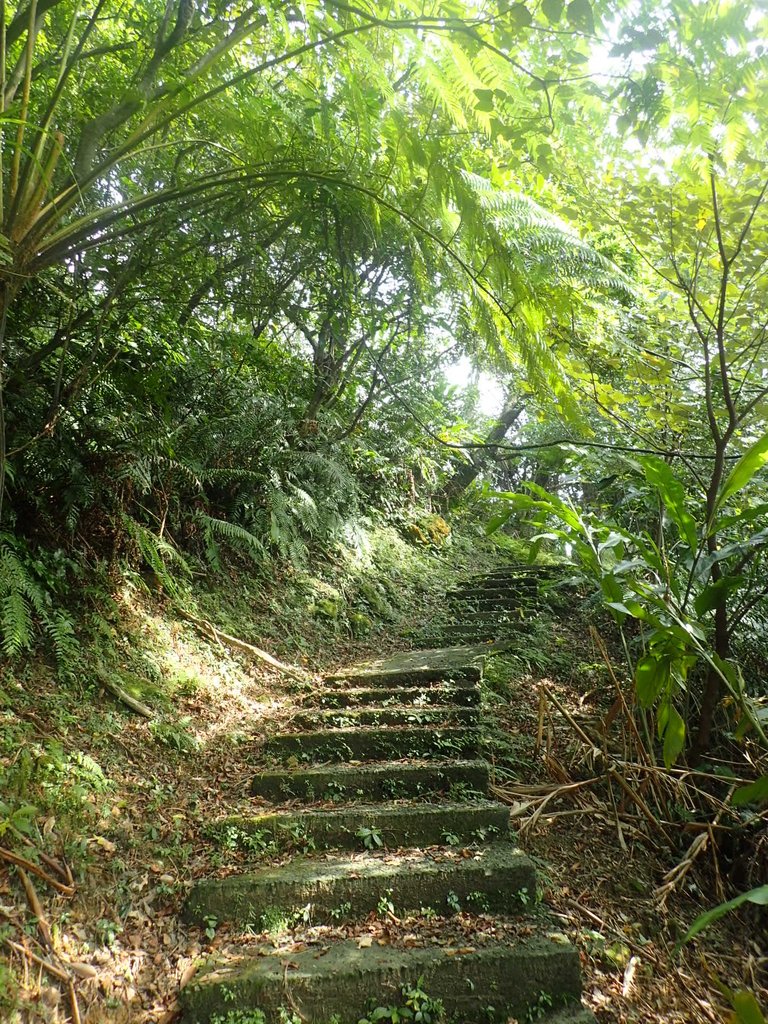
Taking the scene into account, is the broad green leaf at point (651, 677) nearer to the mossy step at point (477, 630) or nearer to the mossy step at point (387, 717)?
the mossy step at point (387, 717)

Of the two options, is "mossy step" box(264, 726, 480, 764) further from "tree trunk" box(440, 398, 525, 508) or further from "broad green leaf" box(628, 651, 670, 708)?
"tree trunk" box(440, 398, 525, 508)

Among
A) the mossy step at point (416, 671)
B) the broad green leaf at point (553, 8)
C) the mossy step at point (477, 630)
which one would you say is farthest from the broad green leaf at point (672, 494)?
the mossy step at point (477, 630)

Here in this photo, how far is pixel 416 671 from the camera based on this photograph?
4379 mm

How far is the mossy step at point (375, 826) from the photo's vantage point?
2.85 metres

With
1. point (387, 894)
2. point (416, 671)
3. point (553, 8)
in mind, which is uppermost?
point (553, 8)

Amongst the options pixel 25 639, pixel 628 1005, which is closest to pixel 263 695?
pixel 25 639

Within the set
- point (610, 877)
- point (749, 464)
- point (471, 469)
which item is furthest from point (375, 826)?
point (471, 469)

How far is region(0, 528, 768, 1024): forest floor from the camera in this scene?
6.82 feet

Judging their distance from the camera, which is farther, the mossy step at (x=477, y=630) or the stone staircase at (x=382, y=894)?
the mossy step at (x=477, y=630)

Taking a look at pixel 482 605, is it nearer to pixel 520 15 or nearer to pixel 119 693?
pixel 119 693

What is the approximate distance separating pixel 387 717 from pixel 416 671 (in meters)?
0.63

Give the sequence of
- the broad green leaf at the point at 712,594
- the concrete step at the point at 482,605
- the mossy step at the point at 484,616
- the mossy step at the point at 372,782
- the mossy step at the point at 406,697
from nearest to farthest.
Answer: the broad green leaf at the point at 712,594, the mossy step at the point at 372,782, the mossy step at the point at 406,697, the mossy step at the point at 484,616, the concrete step at the point at 482,605

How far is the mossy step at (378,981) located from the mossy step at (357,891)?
198 millimetres

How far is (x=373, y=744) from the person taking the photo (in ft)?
11.7
